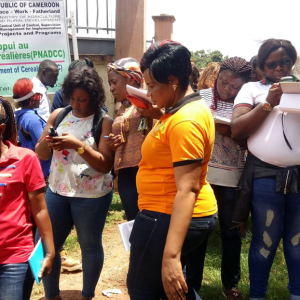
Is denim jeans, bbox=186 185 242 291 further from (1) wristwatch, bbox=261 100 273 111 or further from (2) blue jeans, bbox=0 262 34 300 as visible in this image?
(2) blue jeans, bbox=0 262 34 300

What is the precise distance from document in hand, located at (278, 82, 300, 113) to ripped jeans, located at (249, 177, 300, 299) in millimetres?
522

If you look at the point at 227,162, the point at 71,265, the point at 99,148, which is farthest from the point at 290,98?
the point at 71,265

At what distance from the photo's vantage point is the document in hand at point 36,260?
1974 millimetres

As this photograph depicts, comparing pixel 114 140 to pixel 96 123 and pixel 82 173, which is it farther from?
pixel 82 173

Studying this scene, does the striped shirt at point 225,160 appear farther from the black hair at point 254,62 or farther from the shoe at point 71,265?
the shoe at point 71,265

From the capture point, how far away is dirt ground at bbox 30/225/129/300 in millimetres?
3385

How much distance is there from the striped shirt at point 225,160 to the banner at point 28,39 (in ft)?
12.2

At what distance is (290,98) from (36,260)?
1764 mm

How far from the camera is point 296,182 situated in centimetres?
257

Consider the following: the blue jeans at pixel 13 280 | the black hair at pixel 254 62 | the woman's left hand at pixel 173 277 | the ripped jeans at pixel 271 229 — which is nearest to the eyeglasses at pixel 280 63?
the ripped jeans at pixel 271 229

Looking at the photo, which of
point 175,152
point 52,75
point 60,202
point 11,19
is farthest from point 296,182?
point 11,19

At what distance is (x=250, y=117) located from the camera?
102 inches

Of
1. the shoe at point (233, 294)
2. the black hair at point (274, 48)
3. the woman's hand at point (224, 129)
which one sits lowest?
the shoe at point (233, 294)

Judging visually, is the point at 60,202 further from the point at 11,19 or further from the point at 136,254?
the point at 11,19
